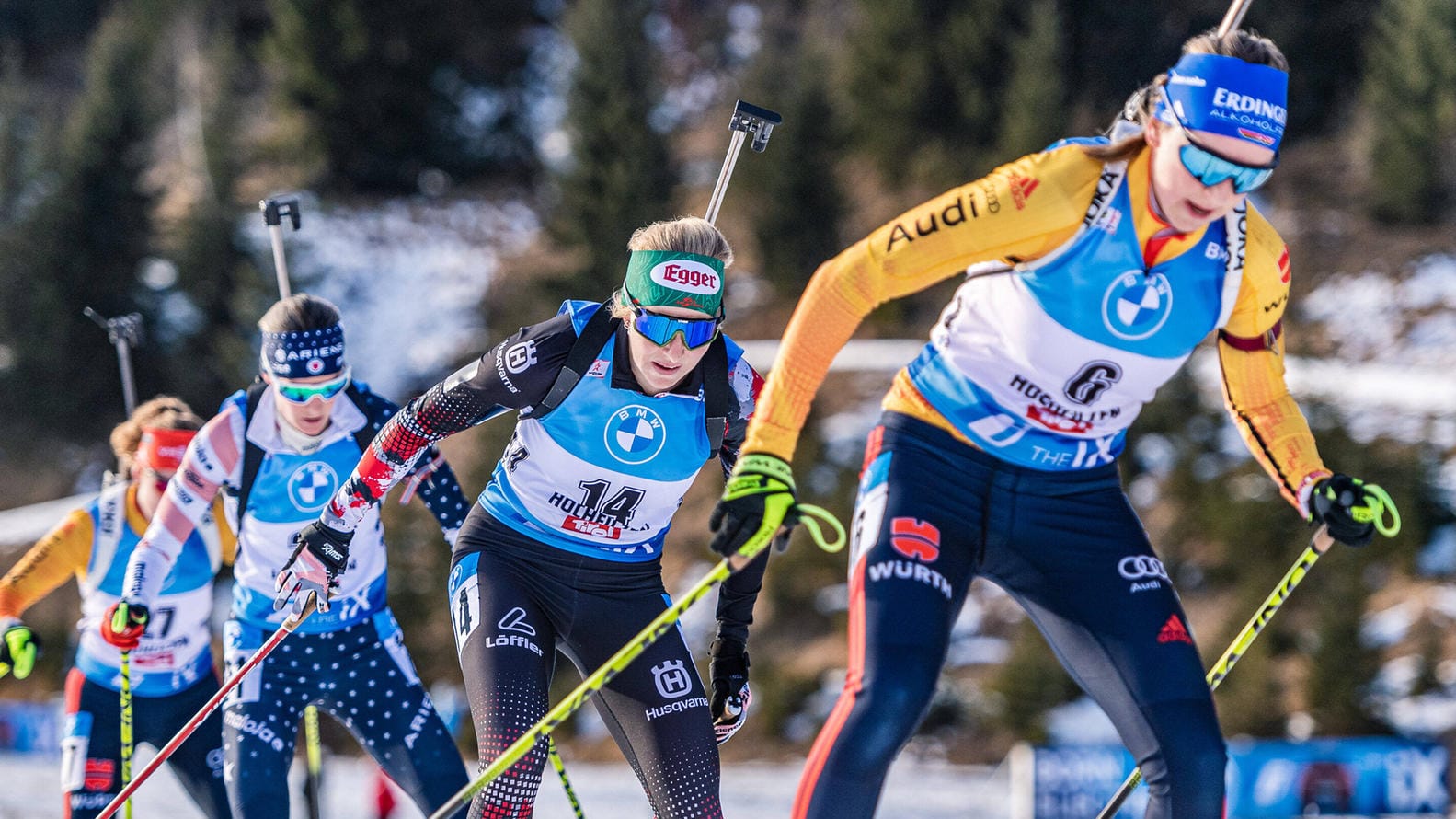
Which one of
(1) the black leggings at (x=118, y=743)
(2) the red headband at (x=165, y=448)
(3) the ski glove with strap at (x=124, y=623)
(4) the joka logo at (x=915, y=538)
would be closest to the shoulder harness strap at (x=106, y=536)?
(2) the red headband at (x=165, y=448)

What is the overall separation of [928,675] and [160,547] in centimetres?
308

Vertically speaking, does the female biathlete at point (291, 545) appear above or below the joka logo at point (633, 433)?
below

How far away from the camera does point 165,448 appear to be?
6320 mm

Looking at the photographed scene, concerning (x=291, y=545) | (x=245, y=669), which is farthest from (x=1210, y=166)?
(x=245, y=669)

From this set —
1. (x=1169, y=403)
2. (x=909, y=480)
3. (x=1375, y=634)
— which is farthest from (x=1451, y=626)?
(x=909, y=480)

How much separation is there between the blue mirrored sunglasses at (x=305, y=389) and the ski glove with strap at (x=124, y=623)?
930 mm

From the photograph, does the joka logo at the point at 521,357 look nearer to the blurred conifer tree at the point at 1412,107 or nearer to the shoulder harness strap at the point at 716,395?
the shoulder harness strap at the point at 716,395

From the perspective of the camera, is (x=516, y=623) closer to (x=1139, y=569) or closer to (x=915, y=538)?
(x=915, y=538)

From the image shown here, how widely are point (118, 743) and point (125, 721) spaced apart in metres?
→ 0.26

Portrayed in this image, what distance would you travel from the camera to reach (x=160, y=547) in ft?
18.2

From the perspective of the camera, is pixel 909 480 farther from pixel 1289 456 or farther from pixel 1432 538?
pixel 1432 538

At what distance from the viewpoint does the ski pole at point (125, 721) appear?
19.5 ft

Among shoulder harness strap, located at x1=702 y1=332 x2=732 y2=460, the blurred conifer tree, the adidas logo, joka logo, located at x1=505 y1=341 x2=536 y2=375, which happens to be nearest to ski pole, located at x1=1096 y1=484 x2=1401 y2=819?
the adidas logo

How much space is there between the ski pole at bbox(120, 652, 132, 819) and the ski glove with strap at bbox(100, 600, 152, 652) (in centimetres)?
43
